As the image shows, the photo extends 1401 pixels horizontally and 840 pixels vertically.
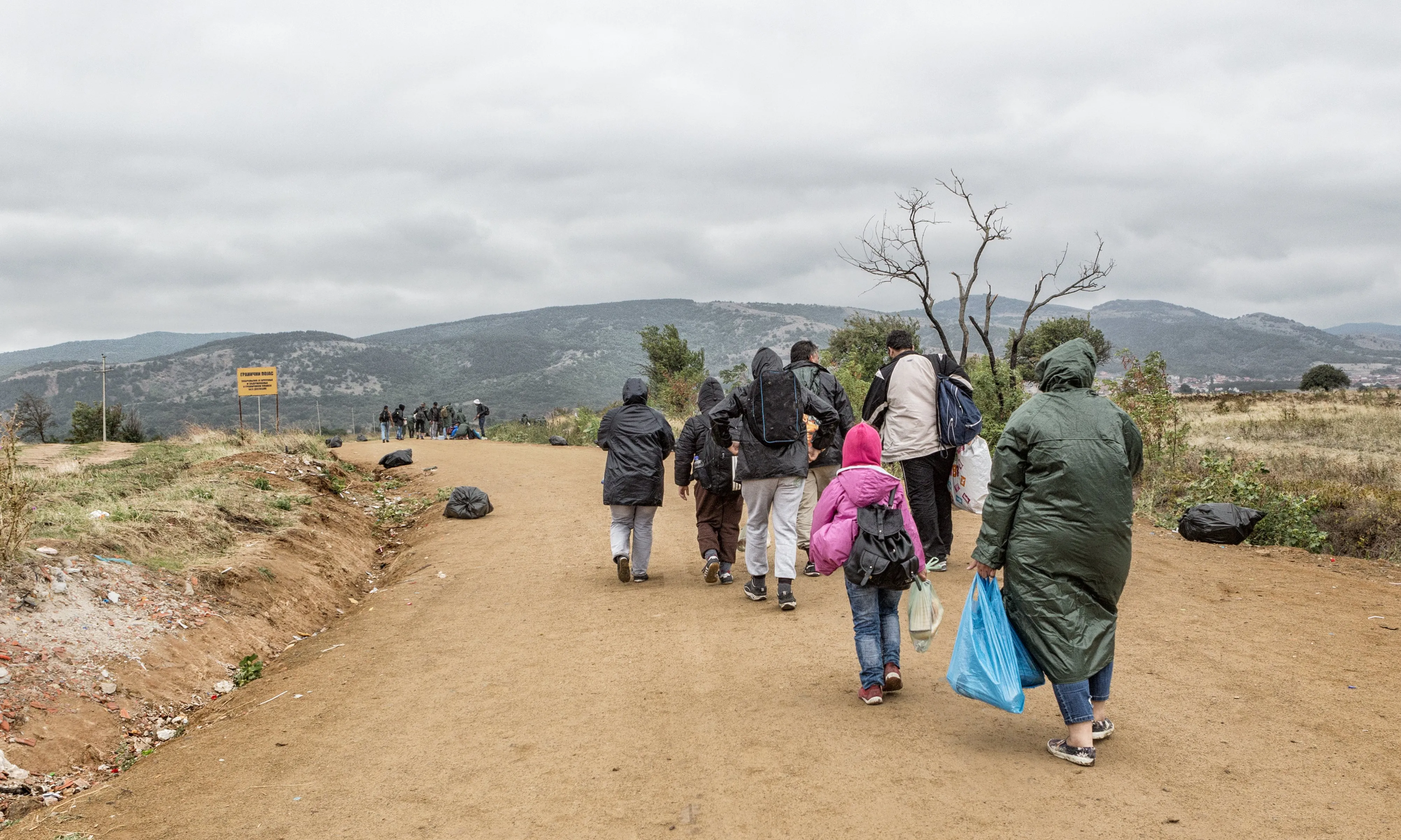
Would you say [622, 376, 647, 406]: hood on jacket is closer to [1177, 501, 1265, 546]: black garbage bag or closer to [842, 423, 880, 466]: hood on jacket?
[842, 423, 880, 466]: hood on jacket

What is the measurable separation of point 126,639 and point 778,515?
5038mm

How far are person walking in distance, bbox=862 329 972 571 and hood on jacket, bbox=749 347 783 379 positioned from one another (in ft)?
3.47

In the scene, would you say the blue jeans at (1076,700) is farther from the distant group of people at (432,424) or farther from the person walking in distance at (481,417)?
the person walking in distance at (481,417)

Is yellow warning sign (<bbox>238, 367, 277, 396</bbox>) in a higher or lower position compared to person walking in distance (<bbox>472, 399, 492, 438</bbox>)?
higher

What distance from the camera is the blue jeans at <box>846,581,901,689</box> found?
5.37 meters

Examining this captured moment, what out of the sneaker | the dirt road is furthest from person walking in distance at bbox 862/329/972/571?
the sneaker

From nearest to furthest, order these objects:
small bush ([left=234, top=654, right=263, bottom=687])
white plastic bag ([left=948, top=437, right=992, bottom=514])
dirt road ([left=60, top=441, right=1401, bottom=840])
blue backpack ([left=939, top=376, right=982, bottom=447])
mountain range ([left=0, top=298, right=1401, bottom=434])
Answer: dirt road ([left=60, top=441, right=1401, bottom=840]) → small bush ([left=234, top=654, right=263, bottom=687]) → blue backpack ([left=939, top=376, right=982, bottom=447]) → white plastic bag ([left=948, top=437, right=992, bottom=514]) → mountain range ([left=0, top=298, right=1401, bottom=434])

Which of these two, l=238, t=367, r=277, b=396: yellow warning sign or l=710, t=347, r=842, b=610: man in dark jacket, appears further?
l=238, t=367, r=277, b=396: yellow warning sign

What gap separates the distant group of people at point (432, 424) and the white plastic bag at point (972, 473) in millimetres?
27933

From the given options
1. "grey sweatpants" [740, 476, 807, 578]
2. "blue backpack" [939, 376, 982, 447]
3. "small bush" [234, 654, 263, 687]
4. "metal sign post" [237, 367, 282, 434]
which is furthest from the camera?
"metal sign post" [237, 367, 282, 434]

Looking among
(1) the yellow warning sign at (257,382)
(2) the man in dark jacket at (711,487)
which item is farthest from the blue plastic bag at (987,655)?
(1) the yellow warning sign at (257,382)

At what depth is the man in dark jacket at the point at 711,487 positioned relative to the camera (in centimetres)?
877

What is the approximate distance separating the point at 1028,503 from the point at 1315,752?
190cm

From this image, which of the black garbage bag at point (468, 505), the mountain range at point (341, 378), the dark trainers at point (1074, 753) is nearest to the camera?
the dark trainers at point (1074, 753)
